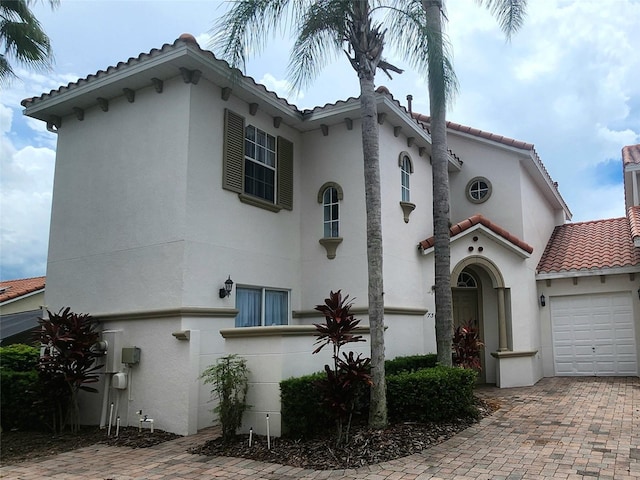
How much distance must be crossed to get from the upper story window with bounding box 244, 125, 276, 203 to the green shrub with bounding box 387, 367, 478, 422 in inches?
201

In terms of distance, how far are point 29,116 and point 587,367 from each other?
16.1 metres

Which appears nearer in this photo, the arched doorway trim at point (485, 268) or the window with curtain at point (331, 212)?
the window with curtain at point (331, 212)

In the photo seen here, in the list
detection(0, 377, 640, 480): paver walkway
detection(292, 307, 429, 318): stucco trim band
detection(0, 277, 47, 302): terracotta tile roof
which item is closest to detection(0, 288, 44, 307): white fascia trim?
detection(0, 277, 47, 302): terracotta tile roof

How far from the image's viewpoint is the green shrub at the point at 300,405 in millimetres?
7535

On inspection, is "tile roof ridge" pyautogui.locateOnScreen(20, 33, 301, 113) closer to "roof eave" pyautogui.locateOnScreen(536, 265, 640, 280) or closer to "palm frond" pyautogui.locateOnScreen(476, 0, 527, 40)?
"palm frond" pyautogui.locateOnScreen(476, 0, 527, 40)

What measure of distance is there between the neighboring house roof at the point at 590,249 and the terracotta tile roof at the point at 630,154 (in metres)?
2.12

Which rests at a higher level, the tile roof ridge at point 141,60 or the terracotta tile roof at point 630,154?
the terracotta tile roof at point 630,154

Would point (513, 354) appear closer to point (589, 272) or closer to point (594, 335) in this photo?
point (594, 335)

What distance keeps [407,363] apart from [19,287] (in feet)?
62.8

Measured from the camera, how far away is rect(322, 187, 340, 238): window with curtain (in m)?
12.1

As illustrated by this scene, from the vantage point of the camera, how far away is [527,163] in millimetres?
15492

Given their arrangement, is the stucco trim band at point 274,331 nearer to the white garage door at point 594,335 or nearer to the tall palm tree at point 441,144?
the tall palm tree at point 441,144

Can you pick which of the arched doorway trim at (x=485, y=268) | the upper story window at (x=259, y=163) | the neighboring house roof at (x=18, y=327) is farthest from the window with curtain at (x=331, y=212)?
the neighboring house roof at (x=18, y=327)

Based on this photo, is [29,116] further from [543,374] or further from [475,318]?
[543,374]
